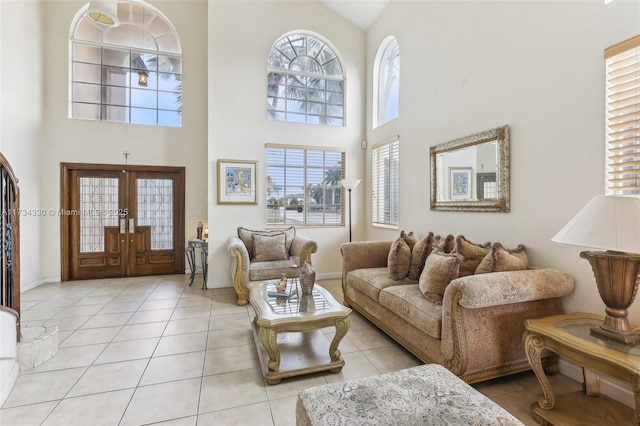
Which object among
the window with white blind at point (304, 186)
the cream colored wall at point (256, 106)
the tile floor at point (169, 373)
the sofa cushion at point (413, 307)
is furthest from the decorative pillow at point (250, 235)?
the sofa cushion at point (413, 307)

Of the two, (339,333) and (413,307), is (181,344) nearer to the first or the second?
(339,333)

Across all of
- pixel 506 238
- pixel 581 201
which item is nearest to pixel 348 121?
pixel 506 238

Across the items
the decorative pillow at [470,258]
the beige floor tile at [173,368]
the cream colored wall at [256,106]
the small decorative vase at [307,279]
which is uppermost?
the cream colored wall at [256,106]

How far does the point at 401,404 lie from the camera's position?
1218 mm

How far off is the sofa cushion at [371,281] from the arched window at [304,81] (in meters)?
3.03

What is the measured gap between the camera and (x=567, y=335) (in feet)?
5.56

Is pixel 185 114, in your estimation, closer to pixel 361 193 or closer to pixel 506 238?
pixel 361 193

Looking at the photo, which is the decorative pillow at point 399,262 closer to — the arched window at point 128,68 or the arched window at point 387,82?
the arched window at point 387,82

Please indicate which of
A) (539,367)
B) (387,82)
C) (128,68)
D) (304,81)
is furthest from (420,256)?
(128,68)

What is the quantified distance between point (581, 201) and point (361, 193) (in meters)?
3.49

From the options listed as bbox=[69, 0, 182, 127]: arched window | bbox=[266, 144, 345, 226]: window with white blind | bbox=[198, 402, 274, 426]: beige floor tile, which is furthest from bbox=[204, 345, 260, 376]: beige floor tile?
bbox=[69, 0, 182, 127]: arched window

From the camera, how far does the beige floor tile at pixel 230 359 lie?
7.77 ft

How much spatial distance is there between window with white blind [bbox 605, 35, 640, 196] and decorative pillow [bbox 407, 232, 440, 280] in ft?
4.98

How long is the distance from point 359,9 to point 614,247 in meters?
5.15
